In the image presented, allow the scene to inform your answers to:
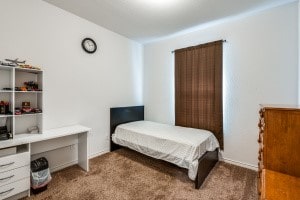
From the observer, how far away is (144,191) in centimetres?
204

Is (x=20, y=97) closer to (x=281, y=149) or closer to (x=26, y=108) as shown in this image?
(x=26, y=108)

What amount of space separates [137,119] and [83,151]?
5.15 feet

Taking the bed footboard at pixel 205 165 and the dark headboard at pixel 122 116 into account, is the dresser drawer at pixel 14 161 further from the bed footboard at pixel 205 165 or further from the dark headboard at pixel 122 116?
the bed footboard at pixel 205 165

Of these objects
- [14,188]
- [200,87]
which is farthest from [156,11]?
[14,188]

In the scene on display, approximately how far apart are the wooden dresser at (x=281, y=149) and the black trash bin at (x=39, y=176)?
Result: 7.81 feet

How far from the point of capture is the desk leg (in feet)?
8.35

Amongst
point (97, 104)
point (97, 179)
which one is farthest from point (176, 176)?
point (97, 104)

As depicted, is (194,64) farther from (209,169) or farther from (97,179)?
(97,179)

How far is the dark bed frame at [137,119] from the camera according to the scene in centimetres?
219

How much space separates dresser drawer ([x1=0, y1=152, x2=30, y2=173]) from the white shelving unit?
31cm

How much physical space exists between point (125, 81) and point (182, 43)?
1570 mm

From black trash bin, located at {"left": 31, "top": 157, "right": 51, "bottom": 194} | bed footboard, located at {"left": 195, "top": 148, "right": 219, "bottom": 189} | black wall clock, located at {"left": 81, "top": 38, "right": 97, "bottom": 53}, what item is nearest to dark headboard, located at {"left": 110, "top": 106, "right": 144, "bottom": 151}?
black wall clock, located at {"left": 81, "top": 38, "right": 97, "bottom": 53}

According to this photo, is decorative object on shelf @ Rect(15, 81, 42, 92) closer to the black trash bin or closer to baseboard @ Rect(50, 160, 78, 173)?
the black trash bin

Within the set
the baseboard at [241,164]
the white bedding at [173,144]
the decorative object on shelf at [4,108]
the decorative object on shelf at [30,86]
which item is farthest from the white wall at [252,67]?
the decorative object on shelf at [4,108]
